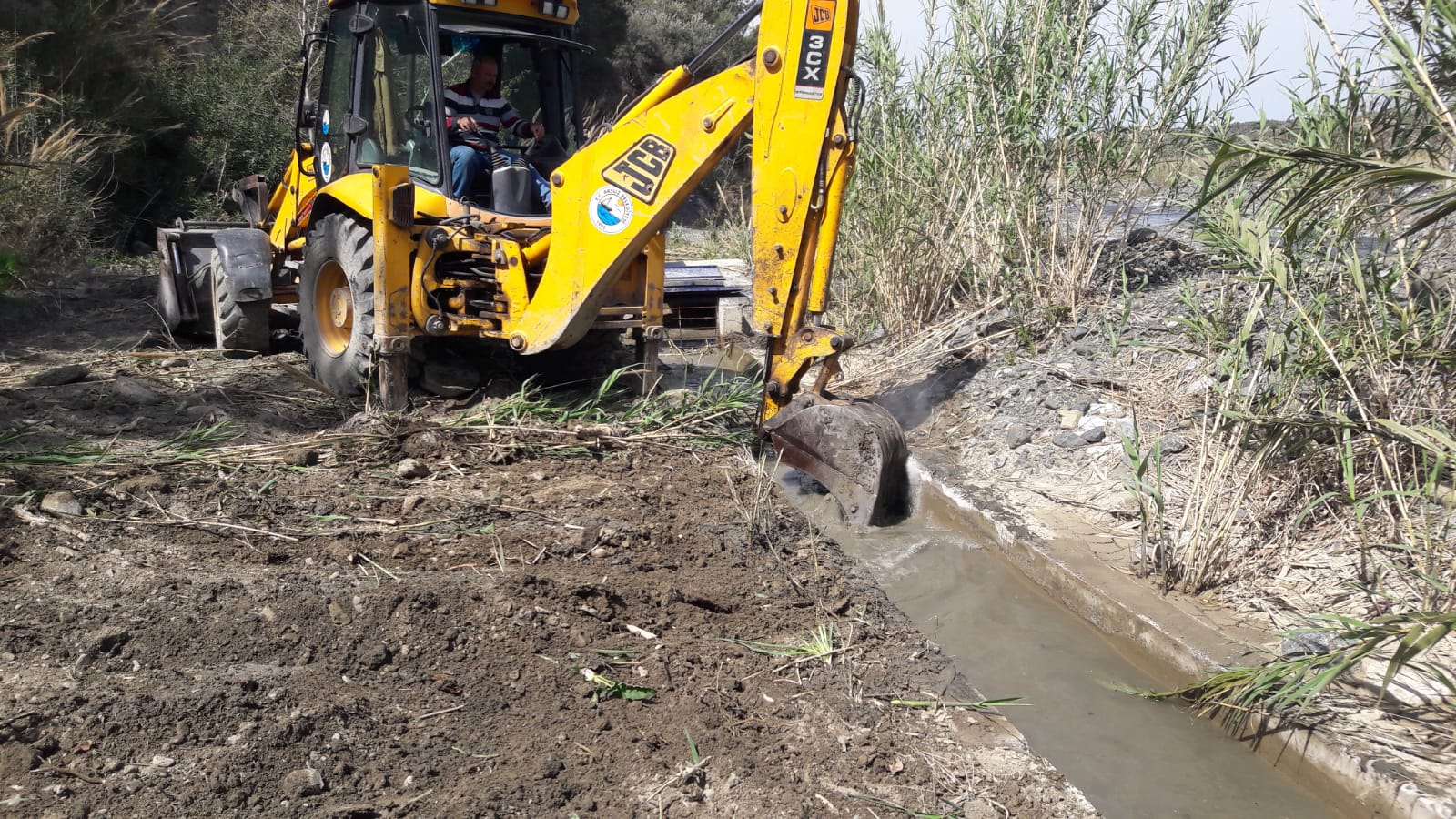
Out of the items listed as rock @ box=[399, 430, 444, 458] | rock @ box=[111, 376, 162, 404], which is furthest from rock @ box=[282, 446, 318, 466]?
rock @ box=[111, 376, 162, 404]

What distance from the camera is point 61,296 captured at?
9.26 m

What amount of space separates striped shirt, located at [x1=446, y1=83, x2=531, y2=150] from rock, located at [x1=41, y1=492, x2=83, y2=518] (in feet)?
9.32

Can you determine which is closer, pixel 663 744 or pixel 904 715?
pixel 663 744

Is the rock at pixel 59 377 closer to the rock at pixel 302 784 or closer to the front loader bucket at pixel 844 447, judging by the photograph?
the front loader bucket at pixel 844 447

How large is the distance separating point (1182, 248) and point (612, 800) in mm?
6418

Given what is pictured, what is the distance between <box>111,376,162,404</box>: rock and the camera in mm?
5859

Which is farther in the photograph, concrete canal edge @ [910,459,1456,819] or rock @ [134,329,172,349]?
rock @ [134,329,172,349]

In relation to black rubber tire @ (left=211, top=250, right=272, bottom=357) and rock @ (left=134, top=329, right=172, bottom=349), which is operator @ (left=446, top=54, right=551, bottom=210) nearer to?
black rubber tire @ (left=211, top=250, right=272, bottom=357)

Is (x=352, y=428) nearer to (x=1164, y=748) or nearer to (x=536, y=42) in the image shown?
(x=536, y=42)

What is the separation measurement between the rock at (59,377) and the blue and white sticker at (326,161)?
1806 mm

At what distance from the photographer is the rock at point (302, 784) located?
8.54ft

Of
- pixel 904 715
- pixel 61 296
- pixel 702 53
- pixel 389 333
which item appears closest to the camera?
pixel 904 715

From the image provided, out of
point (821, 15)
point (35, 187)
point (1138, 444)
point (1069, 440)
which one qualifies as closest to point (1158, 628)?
point (1138, 444)

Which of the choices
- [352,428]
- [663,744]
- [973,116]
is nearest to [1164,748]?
[663,744]
